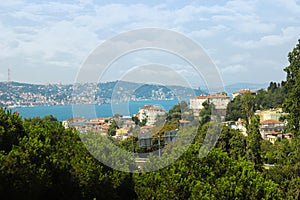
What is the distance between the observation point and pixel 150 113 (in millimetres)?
7875

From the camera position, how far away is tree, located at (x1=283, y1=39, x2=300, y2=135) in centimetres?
1620

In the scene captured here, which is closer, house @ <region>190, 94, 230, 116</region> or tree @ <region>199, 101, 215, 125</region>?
house @ <region>190, 94, 230, 116</region>

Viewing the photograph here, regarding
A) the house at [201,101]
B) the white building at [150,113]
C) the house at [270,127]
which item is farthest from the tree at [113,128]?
the house at [270,127]

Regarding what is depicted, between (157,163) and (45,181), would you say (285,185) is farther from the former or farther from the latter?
(45,181)

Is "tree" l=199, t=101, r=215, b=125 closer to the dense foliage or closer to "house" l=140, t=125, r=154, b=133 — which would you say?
the dense foliage

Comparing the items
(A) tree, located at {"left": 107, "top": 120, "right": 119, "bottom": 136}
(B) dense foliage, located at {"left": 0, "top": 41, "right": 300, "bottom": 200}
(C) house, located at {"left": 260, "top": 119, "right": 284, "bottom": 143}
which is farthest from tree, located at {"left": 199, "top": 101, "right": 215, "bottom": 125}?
(C) house, located at {"left": 260, "top": 119, "right": 284, "bottom": 143}

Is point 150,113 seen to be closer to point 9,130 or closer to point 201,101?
point 201,101

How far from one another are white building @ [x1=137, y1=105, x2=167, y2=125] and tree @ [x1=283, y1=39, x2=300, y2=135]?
9752 mm

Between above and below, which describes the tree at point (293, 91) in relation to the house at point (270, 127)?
above

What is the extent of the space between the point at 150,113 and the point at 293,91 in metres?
10.3

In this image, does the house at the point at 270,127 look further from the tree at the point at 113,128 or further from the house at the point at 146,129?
the house at the point at 146,129

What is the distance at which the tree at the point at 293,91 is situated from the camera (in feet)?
53.2

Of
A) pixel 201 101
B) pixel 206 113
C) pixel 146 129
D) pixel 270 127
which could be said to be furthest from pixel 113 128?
pixel 270 127

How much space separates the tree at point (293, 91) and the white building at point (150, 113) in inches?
384
